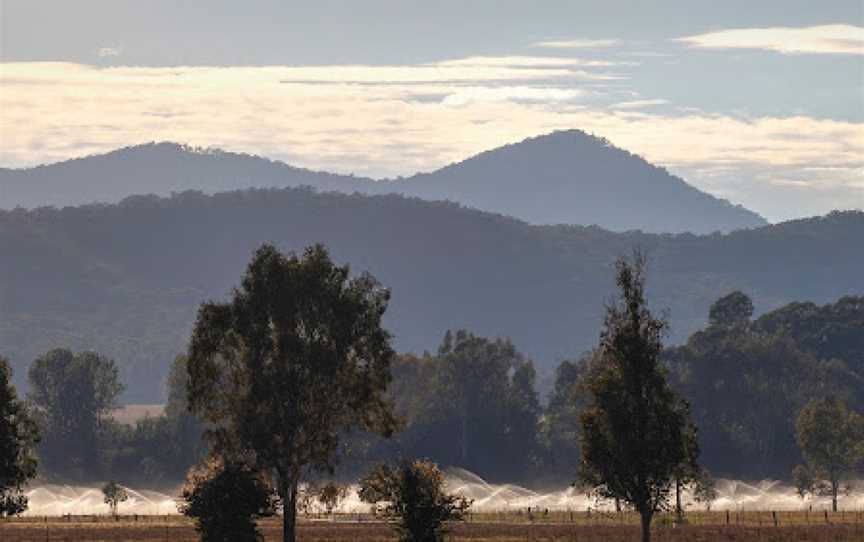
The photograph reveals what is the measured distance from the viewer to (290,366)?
378 ft

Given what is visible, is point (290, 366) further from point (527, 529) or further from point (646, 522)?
point (527, 529)

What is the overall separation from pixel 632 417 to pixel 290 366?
81.4 feet

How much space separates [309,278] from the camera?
387 feet

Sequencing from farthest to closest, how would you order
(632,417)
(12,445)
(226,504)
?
(226,504), (632,417), (12,445)

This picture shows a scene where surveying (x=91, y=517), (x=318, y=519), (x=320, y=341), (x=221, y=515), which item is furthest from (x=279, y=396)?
(x=91, y=517)

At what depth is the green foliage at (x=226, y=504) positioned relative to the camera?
4058 inches

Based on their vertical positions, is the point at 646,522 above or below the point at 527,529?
below

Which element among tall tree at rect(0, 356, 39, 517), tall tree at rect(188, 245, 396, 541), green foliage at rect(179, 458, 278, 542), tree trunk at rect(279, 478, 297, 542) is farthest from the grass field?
tall tree at rect(0, 356, 39, 517)

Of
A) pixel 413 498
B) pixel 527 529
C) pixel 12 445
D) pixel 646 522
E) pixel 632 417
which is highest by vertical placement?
pixel 632 417

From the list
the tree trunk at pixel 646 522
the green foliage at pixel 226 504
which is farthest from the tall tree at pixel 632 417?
the green foliage at pixel 226 504

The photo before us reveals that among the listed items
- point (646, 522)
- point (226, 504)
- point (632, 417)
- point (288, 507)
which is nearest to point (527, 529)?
point (288, 507)

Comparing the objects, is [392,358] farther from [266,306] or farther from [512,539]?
[512,539]

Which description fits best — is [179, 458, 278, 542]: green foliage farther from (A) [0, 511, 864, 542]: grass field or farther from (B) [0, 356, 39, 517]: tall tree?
(A) [0, 511, 864, 542]: grass field

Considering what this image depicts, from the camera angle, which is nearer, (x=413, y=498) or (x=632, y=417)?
(x=413, y=498)
